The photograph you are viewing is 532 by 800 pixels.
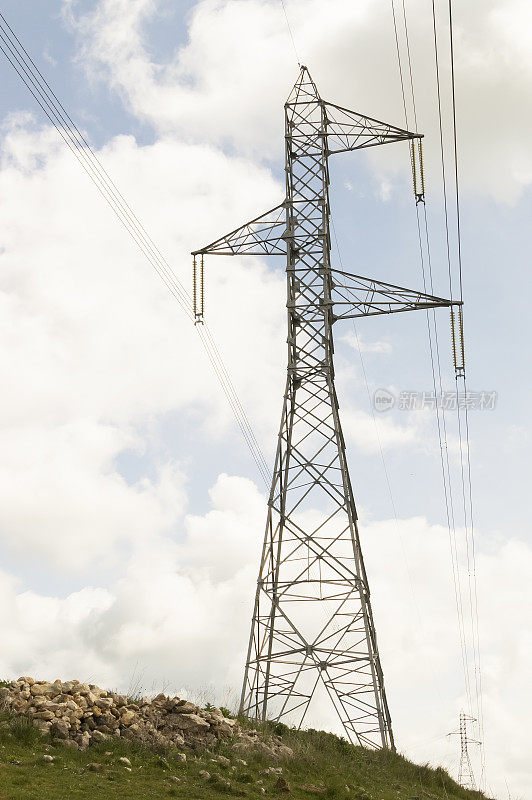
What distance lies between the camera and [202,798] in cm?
1644

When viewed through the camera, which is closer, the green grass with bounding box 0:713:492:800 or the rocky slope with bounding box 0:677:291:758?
the green grass with bounding box 0:713:492:800

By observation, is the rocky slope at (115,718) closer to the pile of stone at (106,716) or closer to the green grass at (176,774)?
the pile of stone at (106,716)

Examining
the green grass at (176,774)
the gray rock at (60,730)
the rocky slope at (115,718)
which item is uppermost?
the rocky slope at (115,718)

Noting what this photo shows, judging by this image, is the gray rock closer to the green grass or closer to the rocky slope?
the rocky slope

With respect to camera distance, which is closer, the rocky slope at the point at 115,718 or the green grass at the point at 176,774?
the green grass at the point at 176,774

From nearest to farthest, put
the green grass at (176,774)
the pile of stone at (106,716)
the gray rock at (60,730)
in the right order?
1. the green grass at (176,774)
2. the gray rock at (60,730)
3. the pile of stone at (106,716)

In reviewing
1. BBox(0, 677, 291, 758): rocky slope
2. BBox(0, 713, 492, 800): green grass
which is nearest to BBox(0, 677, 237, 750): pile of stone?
BBox(0, 677, 291, 758): rocky slope

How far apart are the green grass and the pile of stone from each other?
1.04 feet

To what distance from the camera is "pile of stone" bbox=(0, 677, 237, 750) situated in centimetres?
1898

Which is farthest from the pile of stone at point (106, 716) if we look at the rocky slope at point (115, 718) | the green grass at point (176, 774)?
the green grass at point (176, 774)

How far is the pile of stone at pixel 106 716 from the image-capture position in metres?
19.0

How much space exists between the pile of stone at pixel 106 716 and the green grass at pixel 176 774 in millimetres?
317

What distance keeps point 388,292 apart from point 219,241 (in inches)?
227

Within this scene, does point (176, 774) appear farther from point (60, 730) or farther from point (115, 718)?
point (60, 730)
